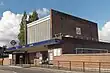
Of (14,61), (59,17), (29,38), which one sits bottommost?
(14,61)

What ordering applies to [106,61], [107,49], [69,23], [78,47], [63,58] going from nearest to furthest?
[106,61] < [63,58] < [78,47] < [107,49] < [69,23]

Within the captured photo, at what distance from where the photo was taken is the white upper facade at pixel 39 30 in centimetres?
4966

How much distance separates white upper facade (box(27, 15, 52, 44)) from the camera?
49656 millimetres

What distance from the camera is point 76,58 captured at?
114 feet

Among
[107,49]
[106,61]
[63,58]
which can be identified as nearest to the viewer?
[106,61]

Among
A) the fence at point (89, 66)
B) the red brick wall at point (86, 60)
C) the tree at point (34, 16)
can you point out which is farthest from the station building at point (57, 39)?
the tree at point (34, 16)

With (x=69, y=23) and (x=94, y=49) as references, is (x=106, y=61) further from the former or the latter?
(x=69, y=23)

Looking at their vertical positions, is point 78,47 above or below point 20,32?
below

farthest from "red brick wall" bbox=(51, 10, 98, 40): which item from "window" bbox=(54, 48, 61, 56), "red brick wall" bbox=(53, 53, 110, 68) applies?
"red brick wall" bbox=(53, 53, 110, 68)

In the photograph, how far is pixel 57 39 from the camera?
3838 cm

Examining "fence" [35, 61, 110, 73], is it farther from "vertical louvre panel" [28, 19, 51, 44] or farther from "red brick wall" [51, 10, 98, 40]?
"vertical louvre panel" [28, 19, 51, 44]

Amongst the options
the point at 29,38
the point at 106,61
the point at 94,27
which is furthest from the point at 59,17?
the point at 106,61

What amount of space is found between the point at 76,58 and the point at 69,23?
1921 centimetres

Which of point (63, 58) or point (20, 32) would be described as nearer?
point (63, 58)
